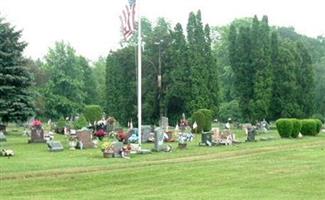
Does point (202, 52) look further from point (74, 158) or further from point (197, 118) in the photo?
point (74, 158)

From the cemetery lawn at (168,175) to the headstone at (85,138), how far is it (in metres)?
1.35

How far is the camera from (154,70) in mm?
68250

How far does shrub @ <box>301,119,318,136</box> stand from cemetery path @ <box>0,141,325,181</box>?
773 cm

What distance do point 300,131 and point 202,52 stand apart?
60.7ft

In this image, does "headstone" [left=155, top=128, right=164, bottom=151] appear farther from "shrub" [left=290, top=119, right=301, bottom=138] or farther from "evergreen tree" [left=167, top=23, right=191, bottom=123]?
"evergreen tree" [left=167, top=23, right=191, bottom=123]

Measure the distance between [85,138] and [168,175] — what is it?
1175 centimetres

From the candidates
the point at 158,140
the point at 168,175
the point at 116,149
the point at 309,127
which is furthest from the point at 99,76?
the point at 168,175

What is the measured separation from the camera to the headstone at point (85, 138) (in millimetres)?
31891

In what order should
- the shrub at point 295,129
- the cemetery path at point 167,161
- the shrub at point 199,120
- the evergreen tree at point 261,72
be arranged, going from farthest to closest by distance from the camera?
the evergreen tree at point 261,72 < the shrub at point 199,120 < the shrub at point 295,129 < the cemetery path at point 167,161

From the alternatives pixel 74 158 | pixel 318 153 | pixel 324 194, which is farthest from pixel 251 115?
pixel 324 194

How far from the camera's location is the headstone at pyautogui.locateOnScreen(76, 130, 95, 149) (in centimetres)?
3189

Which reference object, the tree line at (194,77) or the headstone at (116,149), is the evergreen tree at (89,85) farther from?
the headstone at (116,149)

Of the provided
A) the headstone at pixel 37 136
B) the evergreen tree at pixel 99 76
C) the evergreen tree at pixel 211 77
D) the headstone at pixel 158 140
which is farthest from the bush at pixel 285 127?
the evergreen tree at pixel 99 76

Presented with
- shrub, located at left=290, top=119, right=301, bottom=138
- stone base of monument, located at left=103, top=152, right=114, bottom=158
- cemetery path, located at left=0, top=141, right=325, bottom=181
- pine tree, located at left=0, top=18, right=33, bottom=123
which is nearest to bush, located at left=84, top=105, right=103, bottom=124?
pine tree, located at left=0, top=18, right=33, bottom=123
